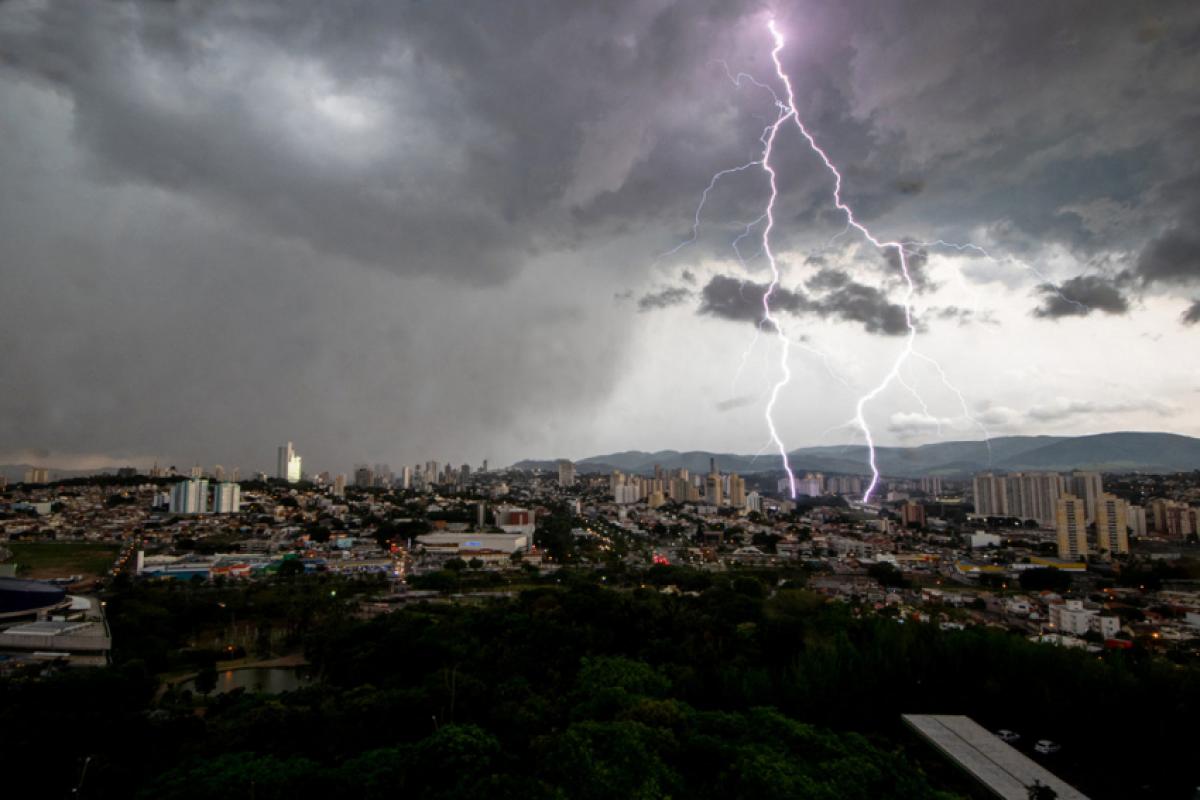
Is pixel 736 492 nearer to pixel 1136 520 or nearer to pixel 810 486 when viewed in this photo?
pixel 810 486

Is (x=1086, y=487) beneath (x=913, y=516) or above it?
above

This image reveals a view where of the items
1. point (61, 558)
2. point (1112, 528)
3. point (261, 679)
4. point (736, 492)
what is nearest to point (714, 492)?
point (736, 492)

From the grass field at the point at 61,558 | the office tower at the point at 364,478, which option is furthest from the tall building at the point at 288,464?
the grass field at the point at 61,558

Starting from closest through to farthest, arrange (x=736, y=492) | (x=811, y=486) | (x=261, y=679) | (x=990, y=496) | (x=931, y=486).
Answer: (x=261, y=679), (x=990, y=496), (x=736, y=492), (x=931, y=486), (x=811, y=486)

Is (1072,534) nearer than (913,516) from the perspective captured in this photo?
Yes

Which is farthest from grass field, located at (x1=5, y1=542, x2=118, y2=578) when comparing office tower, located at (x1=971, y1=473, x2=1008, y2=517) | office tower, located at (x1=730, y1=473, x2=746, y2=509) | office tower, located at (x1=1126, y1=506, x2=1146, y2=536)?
office tower, located at (x1=971, y1=473, x2=1008, y2=517)
